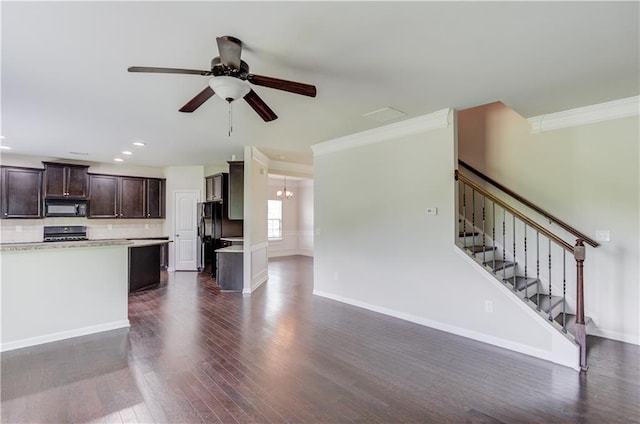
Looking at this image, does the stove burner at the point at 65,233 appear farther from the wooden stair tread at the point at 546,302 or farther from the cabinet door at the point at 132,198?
the wooden stair tread at the point at 546,302

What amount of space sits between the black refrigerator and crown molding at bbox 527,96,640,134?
5792 millimetres

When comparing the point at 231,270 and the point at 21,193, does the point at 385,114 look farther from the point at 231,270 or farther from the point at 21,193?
the point at 21,193

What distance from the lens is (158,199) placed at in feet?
26.1

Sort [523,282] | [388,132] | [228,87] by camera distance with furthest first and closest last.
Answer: [388,132] → [523,282] → [228,87]

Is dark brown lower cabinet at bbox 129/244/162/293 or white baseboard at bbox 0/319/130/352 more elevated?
dark brown lower cabinet at bbox 129/244/162/293

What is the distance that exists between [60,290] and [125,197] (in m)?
4.47

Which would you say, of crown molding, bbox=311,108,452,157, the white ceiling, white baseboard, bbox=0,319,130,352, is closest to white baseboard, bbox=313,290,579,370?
crown molding, bbox=311,108,452,157

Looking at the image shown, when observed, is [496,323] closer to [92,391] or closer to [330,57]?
[330,57]

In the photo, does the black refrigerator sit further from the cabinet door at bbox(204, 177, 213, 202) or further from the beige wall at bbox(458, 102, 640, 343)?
the beige wall at bbox(458, 102, 640, 343)

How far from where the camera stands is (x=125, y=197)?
295 inches

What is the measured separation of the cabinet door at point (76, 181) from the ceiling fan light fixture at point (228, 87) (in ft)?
21.0

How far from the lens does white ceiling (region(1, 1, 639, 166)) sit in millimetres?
1940

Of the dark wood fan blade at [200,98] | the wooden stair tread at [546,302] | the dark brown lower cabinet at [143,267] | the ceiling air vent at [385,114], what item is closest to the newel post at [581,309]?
the wooden stair tread at [546,302]

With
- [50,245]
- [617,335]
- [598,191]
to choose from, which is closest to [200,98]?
[50,245]
